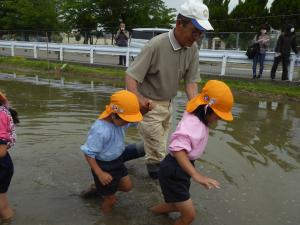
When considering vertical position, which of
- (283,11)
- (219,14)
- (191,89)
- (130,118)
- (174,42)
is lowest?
(130,118)

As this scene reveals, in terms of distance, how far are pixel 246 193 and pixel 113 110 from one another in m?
1.96

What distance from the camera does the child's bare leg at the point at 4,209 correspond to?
11.9 ft

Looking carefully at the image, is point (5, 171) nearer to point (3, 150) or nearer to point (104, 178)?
point (3, 150)

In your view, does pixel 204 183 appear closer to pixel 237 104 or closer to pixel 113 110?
pixel 113 110

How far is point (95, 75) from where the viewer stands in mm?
14883

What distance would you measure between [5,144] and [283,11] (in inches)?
1031

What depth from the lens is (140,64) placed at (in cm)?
409

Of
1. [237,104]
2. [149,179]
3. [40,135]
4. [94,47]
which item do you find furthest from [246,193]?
[94,47]

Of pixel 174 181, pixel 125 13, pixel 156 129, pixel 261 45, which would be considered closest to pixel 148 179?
pixel 156 129

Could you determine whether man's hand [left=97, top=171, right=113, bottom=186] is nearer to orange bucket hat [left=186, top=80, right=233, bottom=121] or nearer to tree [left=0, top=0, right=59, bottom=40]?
orange bucket hat [left=186, top=80, right=233, bottom=121]

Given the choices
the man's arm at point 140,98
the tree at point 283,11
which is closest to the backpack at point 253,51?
the man's arm at point 140,98

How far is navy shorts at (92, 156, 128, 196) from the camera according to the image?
3725mm

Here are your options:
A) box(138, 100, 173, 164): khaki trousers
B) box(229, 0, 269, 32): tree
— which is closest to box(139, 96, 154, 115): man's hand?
box(138, 100, 173, 164): khaki trousers

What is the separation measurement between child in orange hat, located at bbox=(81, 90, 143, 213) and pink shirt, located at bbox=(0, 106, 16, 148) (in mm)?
618
